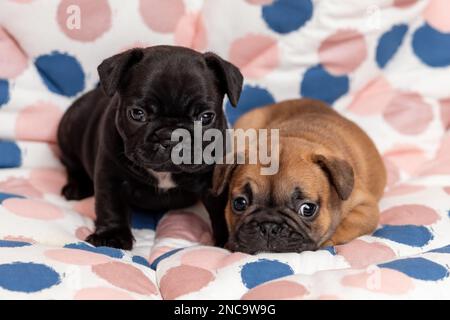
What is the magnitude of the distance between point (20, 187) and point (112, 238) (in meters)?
0.88

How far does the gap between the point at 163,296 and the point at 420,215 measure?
1.58 m

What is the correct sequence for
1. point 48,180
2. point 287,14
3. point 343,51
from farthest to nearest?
point 343,51 → point 287,14 → point 48,180

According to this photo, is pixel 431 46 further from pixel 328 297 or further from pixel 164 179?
pixel 328 297

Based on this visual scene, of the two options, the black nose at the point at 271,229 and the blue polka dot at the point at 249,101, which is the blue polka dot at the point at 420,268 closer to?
the black nose at the point at 271,229

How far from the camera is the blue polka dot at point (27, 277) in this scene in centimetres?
270

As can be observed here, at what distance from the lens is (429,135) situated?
459 centimetres

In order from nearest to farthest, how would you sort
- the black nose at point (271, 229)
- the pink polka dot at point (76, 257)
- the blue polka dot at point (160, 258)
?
1. the pink polka dot at point (76, 257)
2. the black nose at point (271, 229)
3. the blue polka dot at point (160, 258)

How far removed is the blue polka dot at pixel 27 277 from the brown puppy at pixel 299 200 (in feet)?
3.04

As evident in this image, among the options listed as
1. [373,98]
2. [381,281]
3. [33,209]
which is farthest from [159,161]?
[373,98]

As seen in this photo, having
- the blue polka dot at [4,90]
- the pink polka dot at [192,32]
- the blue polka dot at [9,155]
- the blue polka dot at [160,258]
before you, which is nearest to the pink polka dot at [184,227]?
the blue polka dot at [160,258]

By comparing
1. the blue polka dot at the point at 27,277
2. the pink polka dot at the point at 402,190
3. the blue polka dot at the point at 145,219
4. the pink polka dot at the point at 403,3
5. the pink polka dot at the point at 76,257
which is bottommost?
the blue polka dot at the point at 145,219

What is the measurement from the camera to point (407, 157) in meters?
4.54
